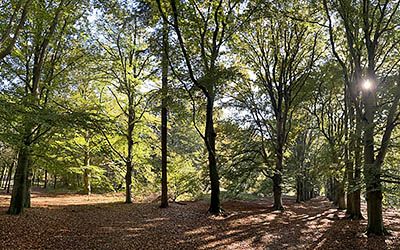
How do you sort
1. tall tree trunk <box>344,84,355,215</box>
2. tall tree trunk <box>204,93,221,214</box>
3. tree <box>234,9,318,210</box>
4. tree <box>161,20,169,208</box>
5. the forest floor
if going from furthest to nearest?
tree <box>234,9,318,210</box>, tall tree trunk <box>204,93,221,214</box>, tree <box>161,20,169,208</box>, tall tree trunk <box>344,84,355,215</box>, the forest floor

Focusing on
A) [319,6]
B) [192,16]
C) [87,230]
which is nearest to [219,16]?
[192,16]

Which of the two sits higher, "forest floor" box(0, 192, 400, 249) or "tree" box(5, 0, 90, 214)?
"tree" box(5, 0, 90, 214)

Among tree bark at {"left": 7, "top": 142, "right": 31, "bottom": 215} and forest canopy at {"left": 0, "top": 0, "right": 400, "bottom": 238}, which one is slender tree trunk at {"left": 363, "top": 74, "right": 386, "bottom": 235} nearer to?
forest canopy at {"left": 0, "top": 0, "right": 400, "bottom": 238}

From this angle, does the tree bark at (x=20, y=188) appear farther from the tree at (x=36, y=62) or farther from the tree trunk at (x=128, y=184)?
the tree trunk at (x=128, y=184)

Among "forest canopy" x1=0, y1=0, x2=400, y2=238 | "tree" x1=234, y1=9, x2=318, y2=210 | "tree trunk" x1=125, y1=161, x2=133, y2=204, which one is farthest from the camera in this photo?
"tree trunk" x1=125, y1=161, x2=133, y2=204

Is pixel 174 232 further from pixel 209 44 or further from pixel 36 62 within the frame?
pixel 36 62

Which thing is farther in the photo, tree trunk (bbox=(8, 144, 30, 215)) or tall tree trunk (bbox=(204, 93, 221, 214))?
tall tree trunk (bbox=(204, 93, 221, 214))

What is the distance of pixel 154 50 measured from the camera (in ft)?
47.1

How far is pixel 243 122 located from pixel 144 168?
26.0ft

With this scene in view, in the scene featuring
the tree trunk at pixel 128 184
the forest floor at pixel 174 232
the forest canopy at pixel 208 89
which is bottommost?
the forest floor at pixel 174 232

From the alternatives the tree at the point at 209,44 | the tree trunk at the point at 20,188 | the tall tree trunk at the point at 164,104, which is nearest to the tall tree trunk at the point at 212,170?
the tree at the point at 209,44

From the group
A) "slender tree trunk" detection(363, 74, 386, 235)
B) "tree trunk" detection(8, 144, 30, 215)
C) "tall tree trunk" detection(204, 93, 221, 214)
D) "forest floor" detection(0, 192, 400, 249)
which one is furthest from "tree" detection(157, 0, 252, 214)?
"tree trunk" detection(8, 144, 30, 215)

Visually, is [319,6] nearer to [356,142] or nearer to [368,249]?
[356,142]

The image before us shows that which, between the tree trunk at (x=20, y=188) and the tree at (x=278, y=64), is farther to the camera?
the tree at (x=278, y=64)
